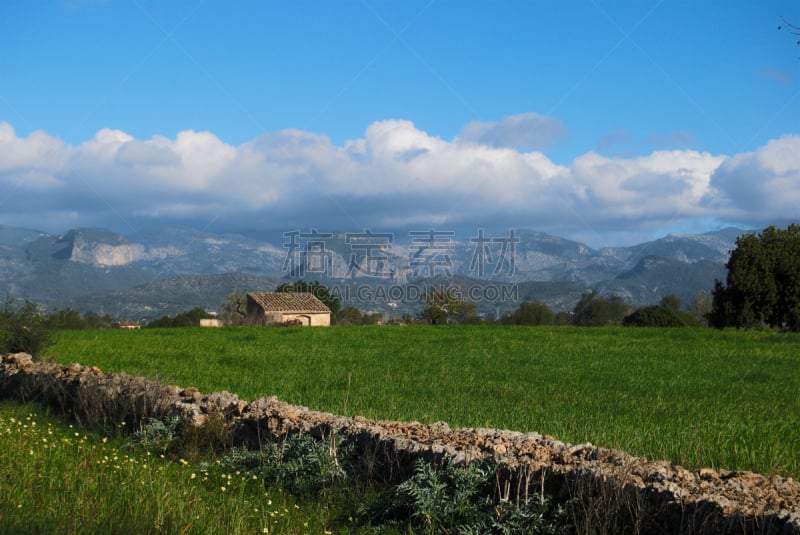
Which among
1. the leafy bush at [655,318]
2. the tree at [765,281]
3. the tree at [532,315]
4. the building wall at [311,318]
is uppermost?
the tree at [765,281]

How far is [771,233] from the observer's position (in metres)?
50.2

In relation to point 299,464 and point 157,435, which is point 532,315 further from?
point 299,464

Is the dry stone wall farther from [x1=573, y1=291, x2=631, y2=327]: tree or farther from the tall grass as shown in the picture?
[x1=573, y1=291, x2=631, y2=327]: tree

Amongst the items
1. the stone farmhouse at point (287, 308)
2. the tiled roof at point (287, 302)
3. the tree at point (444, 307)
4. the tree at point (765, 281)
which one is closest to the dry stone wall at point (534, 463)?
the tree at point (765, 281)

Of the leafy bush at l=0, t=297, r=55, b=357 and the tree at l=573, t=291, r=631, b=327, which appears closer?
the leafy bush at l=0, t=297, r=55, b=357

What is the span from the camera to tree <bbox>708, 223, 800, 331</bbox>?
47938mm

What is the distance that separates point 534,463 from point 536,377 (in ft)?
37.5

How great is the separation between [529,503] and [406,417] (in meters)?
4.92

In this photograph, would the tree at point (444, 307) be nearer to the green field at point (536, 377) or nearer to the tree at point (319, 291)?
the tree at point (319, 291)

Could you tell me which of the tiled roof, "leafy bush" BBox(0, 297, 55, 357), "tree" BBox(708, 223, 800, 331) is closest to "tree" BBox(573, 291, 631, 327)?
the tiled roof

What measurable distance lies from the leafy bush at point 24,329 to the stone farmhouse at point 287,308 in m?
45.1

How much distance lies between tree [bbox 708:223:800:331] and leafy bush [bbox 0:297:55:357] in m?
44.4

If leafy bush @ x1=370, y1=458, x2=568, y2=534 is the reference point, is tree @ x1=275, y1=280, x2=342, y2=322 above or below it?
above

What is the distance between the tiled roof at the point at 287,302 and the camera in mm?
68688
